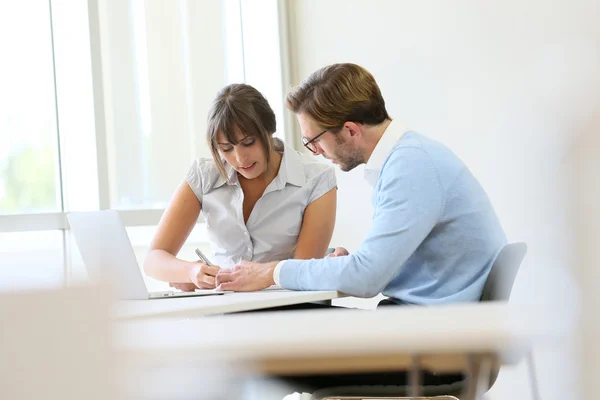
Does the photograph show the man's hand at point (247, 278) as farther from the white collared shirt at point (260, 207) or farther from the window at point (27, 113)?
the window at point (27, 113)

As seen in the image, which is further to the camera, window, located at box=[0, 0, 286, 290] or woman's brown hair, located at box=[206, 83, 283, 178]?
window, located at box=[0, 0, 286, 290]

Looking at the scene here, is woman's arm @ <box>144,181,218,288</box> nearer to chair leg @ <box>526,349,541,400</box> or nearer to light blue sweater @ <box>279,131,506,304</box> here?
light blue sweater @ <box>279,131,506,304</box>

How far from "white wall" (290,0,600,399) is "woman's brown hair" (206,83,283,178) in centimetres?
88

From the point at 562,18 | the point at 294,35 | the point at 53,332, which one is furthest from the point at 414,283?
the point at 294,35

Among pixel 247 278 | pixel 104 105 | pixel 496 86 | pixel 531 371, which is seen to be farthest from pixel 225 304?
pixel 104 105

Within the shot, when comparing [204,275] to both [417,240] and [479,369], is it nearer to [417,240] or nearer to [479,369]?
[417,240]

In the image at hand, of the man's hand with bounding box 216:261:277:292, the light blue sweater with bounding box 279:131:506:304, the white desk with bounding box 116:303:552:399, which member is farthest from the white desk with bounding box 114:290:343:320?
the white desk with bounding box 116:303:552:399

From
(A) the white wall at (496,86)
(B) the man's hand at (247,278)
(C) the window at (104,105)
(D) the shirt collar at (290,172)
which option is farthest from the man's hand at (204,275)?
(C) the window at (104,105)

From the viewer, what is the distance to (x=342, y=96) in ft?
6.65

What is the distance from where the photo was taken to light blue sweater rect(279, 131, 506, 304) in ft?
5.78

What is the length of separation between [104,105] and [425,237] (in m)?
2.52

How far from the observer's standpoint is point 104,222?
1866 mm

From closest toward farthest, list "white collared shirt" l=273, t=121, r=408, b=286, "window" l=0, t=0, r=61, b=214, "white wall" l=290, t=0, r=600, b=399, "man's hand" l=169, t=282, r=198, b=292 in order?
"white collared shirt" l=273, t=121, r=408, b=286 < "man's hand" l=169, t=282, r=198, b=292 < "white wall" l=290, t=0, r=600, b=399 < "window" l=0, t=0, r=61, b=214

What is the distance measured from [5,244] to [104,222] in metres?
1.85
